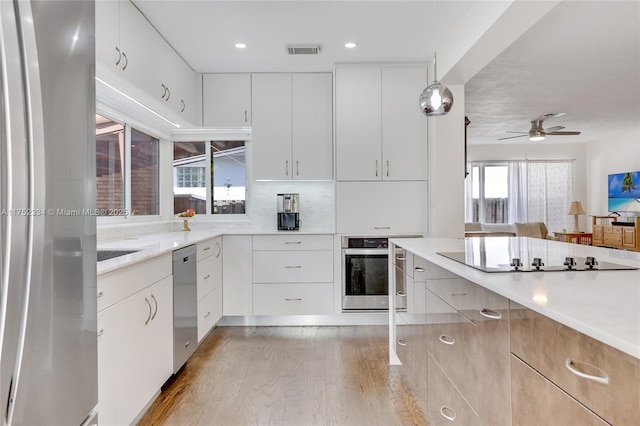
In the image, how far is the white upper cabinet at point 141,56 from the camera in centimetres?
208

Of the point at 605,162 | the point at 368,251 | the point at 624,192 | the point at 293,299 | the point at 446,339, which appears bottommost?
the point at 293,299

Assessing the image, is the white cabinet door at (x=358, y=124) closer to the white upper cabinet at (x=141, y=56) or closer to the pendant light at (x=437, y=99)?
the white upper cabinet at (x=141, y=56)

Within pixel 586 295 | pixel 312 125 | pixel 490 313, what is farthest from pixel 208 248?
pixel 586 295

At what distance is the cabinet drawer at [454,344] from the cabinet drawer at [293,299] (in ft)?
5.92

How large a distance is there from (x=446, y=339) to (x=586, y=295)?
2.40 feet

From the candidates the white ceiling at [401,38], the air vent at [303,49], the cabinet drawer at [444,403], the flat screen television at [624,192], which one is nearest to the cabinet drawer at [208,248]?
the white ceiling at [401,38]

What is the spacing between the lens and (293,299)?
3.59 m

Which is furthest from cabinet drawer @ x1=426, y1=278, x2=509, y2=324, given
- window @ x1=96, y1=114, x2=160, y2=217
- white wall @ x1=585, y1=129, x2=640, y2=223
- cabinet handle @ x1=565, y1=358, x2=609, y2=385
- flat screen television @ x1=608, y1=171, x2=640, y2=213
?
white wall @ x1=585, y1=129, x2=640, y2=223

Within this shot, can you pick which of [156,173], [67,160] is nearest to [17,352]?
[67,160]

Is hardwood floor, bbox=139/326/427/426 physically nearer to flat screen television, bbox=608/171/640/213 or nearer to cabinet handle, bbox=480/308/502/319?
cabinet handle, bbox=480/308/502/319

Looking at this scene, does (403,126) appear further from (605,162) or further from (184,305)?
(605,162)

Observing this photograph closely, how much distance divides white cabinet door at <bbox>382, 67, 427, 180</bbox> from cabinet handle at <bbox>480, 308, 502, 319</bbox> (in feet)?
7.98

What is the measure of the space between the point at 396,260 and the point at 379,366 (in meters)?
0.78

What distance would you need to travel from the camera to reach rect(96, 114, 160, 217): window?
2.92 m
